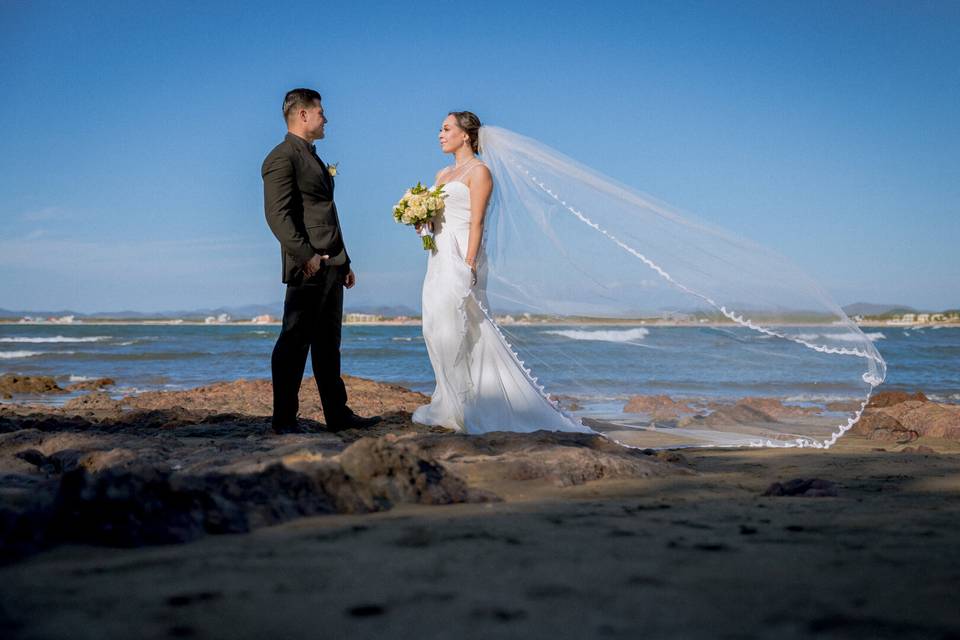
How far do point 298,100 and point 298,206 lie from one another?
75cm

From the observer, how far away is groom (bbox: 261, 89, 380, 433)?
5594 mm

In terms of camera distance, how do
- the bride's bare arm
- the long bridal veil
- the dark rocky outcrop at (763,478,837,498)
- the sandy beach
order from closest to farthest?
the sandy beach, the dark rocky outcrop at (763,478,837,498), the long bridal veil, the bride's bare arm

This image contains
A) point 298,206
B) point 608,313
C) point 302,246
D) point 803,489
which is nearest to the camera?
point 803,489

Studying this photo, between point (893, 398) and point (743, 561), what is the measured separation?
918 cm

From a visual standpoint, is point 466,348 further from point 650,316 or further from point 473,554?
point 473,554

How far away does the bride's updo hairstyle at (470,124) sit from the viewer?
630 centimetres


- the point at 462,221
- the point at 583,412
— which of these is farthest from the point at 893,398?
the point at 462,221

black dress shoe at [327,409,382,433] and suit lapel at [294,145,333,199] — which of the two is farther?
black dress shoe at [327,409,382,433]

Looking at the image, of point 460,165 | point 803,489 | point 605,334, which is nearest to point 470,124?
point 460,165

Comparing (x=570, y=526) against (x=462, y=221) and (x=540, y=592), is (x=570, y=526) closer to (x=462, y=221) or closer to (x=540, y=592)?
(x=540, y=592)

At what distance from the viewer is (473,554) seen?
86.7 inches

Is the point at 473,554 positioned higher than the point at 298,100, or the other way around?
the point at 298,100

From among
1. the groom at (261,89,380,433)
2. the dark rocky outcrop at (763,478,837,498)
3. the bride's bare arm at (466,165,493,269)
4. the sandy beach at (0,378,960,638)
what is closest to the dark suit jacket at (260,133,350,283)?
the groom at (261,89,380,433)

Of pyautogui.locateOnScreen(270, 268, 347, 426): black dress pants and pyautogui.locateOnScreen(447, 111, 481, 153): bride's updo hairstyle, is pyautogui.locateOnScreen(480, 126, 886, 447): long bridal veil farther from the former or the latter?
pyautogui.locateOnScreen(270, 268, 347, 426): black dress pants
